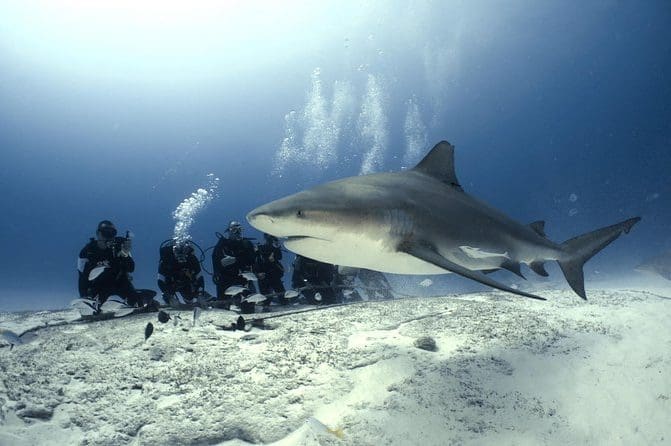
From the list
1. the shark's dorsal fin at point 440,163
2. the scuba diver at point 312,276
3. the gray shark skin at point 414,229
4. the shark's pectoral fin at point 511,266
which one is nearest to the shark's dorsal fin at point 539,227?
the gray shark skin at point 414,229

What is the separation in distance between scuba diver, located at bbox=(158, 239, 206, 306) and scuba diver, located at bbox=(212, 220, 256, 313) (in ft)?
1.51

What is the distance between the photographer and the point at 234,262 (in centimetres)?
791

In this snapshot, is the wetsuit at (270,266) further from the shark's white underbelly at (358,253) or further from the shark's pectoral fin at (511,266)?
the shark's white underbelly at (358,253)

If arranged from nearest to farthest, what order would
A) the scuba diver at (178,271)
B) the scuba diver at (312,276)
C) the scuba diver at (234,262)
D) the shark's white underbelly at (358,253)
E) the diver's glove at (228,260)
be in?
the shark's white underbelly at (358,253) < the diver's glove at (228,260) < the scuba diver at (178,271) < the scuba diver at (234,262) < the scuba diver at (312,276)

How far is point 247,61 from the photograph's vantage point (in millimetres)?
83562

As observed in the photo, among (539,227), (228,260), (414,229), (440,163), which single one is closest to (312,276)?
(228,260)

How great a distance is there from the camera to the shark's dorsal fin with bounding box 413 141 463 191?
167 inches

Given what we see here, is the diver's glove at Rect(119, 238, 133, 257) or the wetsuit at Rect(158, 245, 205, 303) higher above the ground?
the diver's glove at Rect(119, 238, 133, 257)

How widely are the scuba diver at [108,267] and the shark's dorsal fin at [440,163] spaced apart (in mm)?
6116

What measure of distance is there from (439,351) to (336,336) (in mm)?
1148

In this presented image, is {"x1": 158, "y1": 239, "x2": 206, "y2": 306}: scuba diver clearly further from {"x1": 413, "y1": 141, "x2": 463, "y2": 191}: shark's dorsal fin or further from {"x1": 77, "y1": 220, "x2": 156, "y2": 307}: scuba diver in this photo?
{"x1": 413, "y1": 141, "x2": 463, "y2": 191}: shark's dorsal fin

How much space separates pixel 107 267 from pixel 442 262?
6.94m

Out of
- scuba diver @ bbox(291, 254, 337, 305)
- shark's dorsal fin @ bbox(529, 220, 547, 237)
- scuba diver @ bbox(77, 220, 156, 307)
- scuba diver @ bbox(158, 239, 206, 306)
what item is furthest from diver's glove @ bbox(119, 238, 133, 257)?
shark's dorsal fin @ bbox(529, 220, 547, 237)

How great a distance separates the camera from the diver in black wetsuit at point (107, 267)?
7109 mm
